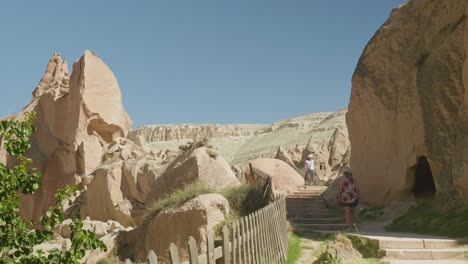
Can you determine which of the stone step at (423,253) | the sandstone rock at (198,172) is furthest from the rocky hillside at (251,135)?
the stone step at (423,253)

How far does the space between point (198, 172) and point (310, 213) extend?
520cm

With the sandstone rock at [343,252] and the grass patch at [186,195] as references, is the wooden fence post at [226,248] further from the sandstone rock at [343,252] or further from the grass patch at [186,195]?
the grass patch at [186,195]

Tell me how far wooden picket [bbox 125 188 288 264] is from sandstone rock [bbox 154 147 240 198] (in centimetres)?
458

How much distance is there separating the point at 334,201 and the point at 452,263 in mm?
9529

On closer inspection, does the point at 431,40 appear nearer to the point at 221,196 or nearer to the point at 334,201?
the point at 334,201

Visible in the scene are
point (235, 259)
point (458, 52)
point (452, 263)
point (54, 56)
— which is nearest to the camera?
point (235, 259)

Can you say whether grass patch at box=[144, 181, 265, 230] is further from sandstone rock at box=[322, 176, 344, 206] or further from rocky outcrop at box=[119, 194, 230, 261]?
sandstone rock at box=[322, 176, 344, 206]

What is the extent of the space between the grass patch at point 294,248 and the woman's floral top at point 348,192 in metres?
1.68

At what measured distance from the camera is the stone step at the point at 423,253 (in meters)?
9.82

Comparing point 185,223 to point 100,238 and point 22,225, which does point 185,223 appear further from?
point 22,225

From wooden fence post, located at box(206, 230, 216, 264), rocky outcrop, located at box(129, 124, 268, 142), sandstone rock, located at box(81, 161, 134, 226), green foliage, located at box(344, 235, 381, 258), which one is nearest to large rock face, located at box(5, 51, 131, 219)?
sandstone rock, located at box(81, 161, 134, 226)

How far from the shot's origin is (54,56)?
111 feet

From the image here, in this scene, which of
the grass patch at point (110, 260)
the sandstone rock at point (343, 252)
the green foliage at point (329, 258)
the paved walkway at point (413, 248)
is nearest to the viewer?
the green foliage at point (329, 258)

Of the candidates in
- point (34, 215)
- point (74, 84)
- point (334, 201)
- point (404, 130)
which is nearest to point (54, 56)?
point (74, 84)
